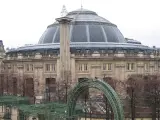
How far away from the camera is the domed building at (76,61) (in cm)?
6719

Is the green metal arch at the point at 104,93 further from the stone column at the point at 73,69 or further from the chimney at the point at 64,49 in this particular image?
the stone column at the point at 73,69

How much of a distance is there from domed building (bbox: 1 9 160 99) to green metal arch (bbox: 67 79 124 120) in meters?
34.1

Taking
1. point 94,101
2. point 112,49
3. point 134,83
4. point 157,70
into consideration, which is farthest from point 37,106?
point 157,70

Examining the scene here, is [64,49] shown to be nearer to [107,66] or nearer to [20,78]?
[107,66]

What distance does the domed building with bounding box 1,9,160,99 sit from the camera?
67188 mm

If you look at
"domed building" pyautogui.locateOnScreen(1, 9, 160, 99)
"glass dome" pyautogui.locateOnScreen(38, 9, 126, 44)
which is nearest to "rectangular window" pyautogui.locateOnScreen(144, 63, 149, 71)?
"domed building" pyautogui.locateOnScreen(1, 9, 160, 99)

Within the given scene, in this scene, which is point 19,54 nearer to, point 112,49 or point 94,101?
point 112,49

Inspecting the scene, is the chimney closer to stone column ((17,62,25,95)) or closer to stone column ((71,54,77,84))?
stone column ((71,54,77,84))

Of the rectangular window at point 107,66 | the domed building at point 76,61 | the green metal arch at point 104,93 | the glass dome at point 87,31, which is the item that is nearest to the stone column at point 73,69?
the domed building at point 76,61

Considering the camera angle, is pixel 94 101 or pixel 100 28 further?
pixel 100 28

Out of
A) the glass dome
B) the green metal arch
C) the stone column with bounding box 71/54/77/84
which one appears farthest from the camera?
the glass dome

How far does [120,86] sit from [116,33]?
24.9 meters

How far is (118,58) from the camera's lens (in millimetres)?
68500

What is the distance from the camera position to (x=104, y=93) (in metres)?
24.4
